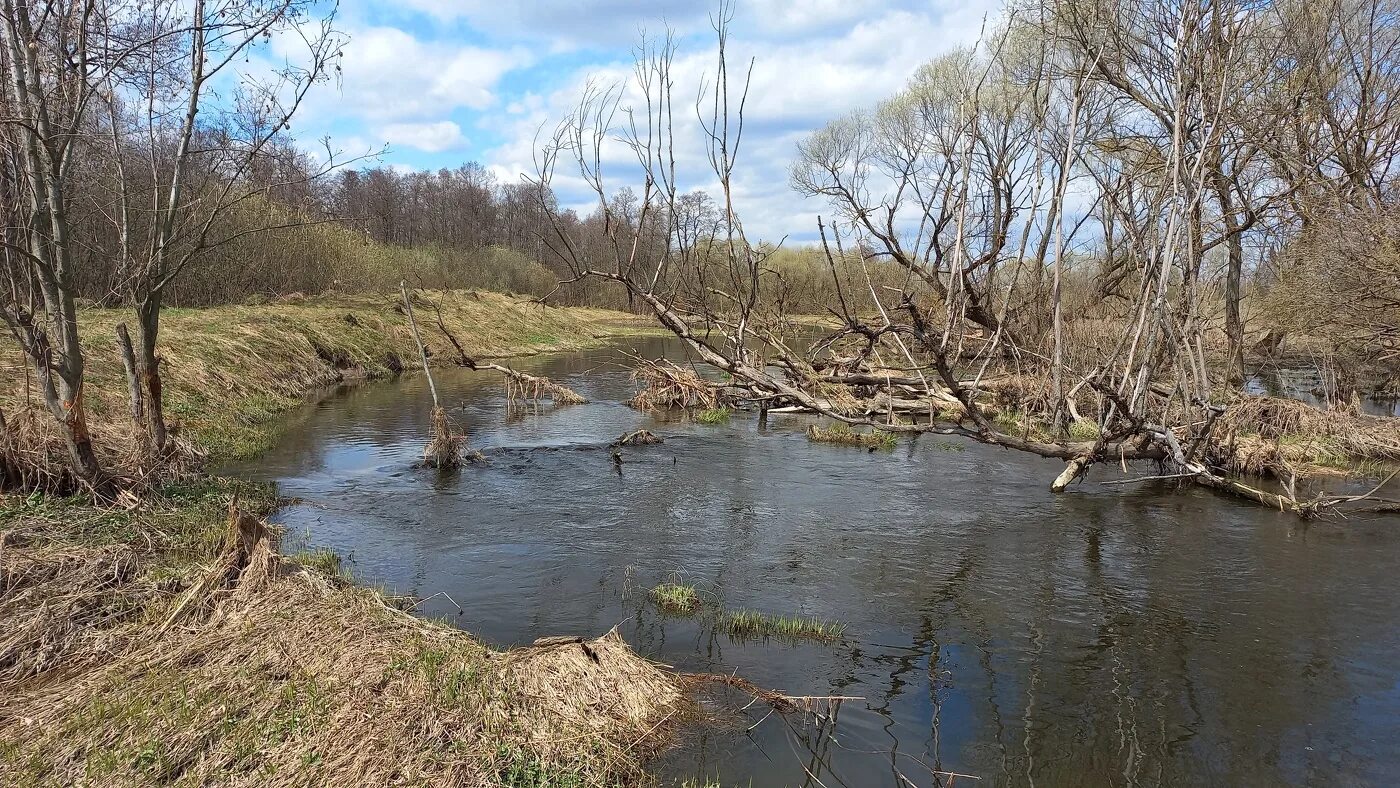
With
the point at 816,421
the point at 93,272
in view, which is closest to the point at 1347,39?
the point at 816,421

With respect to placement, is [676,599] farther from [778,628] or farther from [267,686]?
[267,686]

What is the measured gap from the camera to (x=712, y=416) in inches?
670

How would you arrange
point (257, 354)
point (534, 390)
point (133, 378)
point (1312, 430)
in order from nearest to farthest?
point (133, 378) < point (1312, 430) < point (257, 354) < point (534, 390)

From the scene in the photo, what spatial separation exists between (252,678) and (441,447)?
23.9ft

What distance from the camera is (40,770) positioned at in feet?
12.7

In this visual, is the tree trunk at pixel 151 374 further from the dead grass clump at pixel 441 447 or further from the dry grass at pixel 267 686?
the dead grass clump at pixel 441 447

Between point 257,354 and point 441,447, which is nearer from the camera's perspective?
point 441,447

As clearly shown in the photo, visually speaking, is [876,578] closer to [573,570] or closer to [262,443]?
[573,570]

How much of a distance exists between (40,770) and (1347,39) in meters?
23.0

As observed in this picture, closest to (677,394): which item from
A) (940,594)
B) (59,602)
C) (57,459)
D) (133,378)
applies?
(133,378)

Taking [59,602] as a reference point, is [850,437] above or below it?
above

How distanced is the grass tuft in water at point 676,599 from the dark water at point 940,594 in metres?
0.16

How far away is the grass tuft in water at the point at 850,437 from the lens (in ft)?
47.1

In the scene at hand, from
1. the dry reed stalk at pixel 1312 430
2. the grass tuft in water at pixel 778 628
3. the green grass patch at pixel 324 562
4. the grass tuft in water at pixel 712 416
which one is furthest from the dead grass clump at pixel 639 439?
the dry reed stalk at pixel 1312 430
